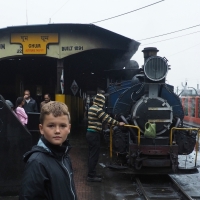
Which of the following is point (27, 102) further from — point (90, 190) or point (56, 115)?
point (56, 115)

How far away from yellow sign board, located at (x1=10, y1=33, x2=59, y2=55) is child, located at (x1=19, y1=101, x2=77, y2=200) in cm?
1070

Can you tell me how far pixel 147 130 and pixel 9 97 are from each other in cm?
1515

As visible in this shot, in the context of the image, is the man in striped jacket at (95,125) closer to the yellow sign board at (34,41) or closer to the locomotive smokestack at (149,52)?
the locomotive smokestack at (149,52)

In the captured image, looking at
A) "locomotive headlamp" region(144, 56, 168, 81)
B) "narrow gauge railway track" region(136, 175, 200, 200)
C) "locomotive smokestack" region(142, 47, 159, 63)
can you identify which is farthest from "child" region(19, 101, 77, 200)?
"locomotive smokestack" region(142, 47, 159, 63)

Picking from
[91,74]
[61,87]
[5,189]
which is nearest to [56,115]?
[5,189]

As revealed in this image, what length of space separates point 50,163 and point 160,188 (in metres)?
5.42

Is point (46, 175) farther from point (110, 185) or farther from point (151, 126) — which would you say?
point (151, 126)

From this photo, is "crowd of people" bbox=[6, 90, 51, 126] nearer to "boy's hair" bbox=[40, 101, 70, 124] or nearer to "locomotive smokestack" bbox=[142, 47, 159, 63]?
"locomotive smokestack" bbox=[142, 47, 159, 63]

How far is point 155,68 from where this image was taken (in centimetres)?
753

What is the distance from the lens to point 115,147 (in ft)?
25.3

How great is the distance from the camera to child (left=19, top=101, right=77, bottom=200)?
222 centimetres

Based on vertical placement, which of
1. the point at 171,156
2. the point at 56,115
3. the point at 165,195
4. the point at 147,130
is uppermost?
the point at 56,115

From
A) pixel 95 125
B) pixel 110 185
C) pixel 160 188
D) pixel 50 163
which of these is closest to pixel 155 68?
pixel 95 125

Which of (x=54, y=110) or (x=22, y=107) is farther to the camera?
(x=22, y=107)
